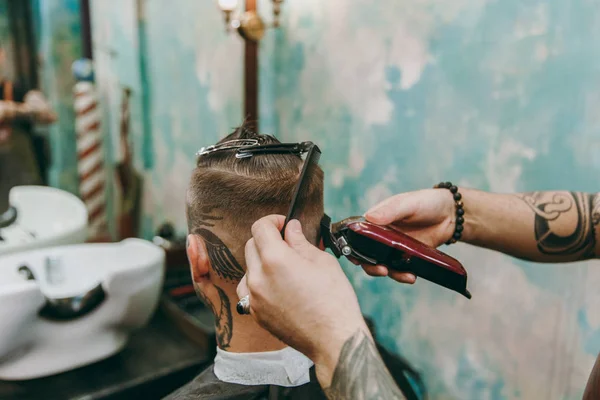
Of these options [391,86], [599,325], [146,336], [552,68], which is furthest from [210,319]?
[552,68]

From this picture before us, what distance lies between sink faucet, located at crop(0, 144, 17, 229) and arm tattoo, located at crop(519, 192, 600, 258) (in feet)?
6.07

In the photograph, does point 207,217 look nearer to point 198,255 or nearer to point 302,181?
point 198,255

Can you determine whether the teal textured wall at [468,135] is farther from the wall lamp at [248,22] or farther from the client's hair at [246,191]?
the client's hair at [246,191]

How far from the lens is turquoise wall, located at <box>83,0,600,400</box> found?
1510 millimetres

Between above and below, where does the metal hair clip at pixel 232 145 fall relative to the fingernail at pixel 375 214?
above

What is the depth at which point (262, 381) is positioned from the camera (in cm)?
109

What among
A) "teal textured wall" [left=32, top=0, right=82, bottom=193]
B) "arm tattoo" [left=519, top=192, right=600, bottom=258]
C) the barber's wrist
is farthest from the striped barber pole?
"arm tattoo" [left=519, top=192, right=600, bottom=258]

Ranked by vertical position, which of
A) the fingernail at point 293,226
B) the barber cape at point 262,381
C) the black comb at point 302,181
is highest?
the black comb at point 302,181

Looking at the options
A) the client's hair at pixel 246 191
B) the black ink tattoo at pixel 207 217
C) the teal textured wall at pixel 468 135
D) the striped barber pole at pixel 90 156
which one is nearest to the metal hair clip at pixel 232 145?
the client's hair at pixel 246 191

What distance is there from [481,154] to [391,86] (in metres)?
0.50

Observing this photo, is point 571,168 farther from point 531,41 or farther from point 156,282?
point 156,282

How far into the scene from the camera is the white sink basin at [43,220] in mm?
1755

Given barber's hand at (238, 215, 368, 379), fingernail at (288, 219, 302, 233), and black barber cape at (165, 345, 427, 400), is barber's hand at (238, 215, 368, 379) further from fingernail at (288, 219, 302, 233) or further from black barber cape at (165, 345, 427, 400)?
black barber cape at (165, 345, 427, 400)

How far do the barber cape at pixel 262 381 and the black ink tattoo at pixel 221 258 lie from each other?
0.66ft
